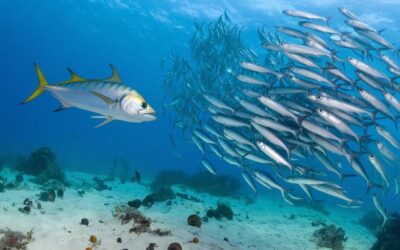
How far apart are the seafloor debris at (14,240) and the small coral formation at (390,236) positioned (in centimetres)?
898

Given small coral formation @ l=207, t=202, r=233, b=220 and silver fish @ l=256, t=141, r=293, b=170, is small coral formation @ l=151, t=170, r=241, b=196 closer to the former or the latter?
small coral formation @ l=207, t=202, r=233, b=220

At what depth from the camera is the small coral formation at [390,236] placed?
29.5 ft

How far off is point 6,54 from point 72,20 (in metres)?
55.8

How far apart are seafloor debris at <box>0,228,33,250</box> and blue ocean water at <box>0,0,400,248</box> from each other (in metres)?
11.2

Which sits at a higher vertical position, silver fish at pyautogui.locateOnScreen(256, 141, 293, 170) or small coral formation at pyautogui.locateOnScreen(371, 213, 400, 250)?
silver fish at pyautogui.locateOnScreen(256, 141, 293, 170)

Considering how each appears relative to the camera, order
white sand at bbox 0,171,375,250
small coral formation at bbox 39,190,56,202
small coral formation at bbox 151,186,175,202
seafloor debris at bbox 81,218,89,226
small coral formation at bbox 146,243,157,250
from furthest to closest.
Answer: small coral formation at bbox 151,186,175,202 < small coral formation at bbox 39,190,56,202 < seafloor debris at bbox 81,218,89,226 < white sand at bbox 0,171,375,250 < small coral formation at bbox 146,243,157,250

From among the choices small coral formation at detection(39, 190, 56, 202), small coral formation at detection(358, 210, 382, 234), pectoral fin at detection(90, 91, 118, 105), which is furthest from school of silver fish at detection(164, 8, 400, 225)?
small coral formation at detection(358, 210, 382, 234)

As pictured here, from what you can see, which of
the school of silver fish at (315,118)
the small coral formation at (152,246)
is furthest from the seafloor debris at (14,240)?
the school of silver fish at (315,118)

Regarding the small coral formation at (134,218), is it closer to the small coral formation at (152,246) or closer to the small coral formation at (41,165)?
the small coral formation at (152,246)

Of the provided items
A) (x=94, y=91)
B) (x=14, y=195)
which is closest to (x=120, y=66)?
(x=14, y=195)

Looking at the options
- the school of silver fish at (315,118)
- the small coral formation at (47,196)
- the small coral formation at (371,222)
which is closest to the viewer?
the school of silver fish at (315,118)

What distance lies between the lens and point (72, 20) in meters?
55.0

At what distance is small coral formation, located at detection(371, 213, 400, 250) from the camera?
8.99 metres

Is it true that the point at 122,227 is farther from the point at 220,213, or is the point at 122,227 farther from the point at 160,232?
the point at 220,213
